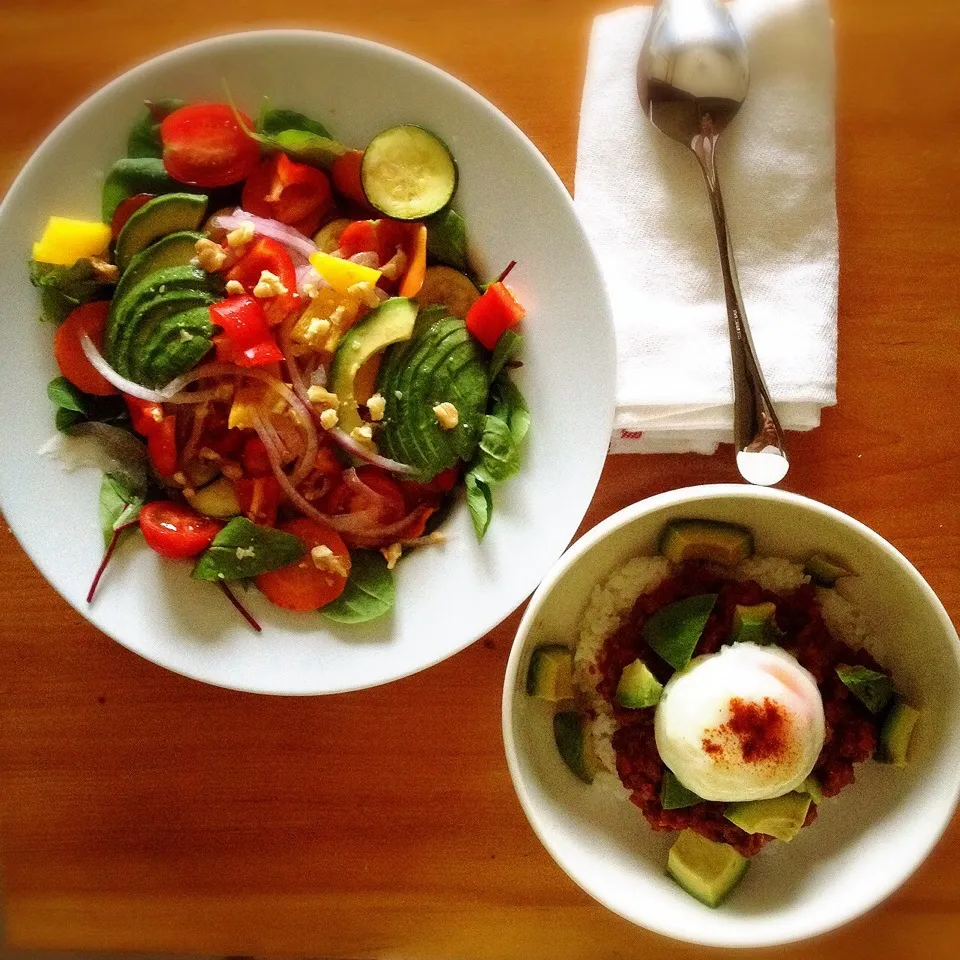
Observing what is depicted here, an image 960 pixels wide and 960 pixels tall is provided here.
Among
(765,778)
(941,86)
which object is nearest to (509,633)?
(765,778)

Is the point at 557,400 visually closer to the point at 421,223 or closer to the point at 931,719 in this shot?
the point at 421,223

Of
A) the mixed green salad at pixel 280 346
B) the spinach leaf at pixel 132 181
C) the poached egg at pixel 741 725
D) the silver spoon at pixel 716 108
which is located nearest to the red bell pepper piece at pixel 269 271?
the mixed green salad at pixel 280 346

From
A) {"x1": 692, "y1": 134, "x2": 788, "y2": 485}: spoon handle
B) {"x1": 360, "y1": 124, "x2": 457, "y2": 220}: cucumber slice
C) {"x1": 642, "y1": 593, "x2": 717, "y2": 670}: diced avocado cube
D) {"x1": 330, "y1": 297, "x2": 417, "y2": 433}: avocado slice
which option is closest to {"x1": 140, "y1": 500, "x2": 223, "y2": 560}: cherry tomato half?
{"x1": 330, "y1": 297, "x2": 417, "y2": 433}: avocado slice

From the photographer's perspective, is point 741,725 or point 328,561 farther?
point 328,561

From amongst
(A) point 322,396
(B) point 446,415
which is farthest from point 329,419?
(B) point 446,415

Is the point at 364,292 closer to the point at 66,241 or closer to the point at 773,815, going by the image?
the point at 66,241

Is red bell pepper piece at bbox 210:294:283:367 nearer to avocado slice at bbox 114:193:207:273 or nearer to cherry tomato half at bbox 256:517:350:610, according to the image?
avocado slice at bbox 114:193:207:273

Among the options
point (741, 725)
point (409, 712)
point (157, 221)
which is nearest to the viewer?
point (741, 725)
